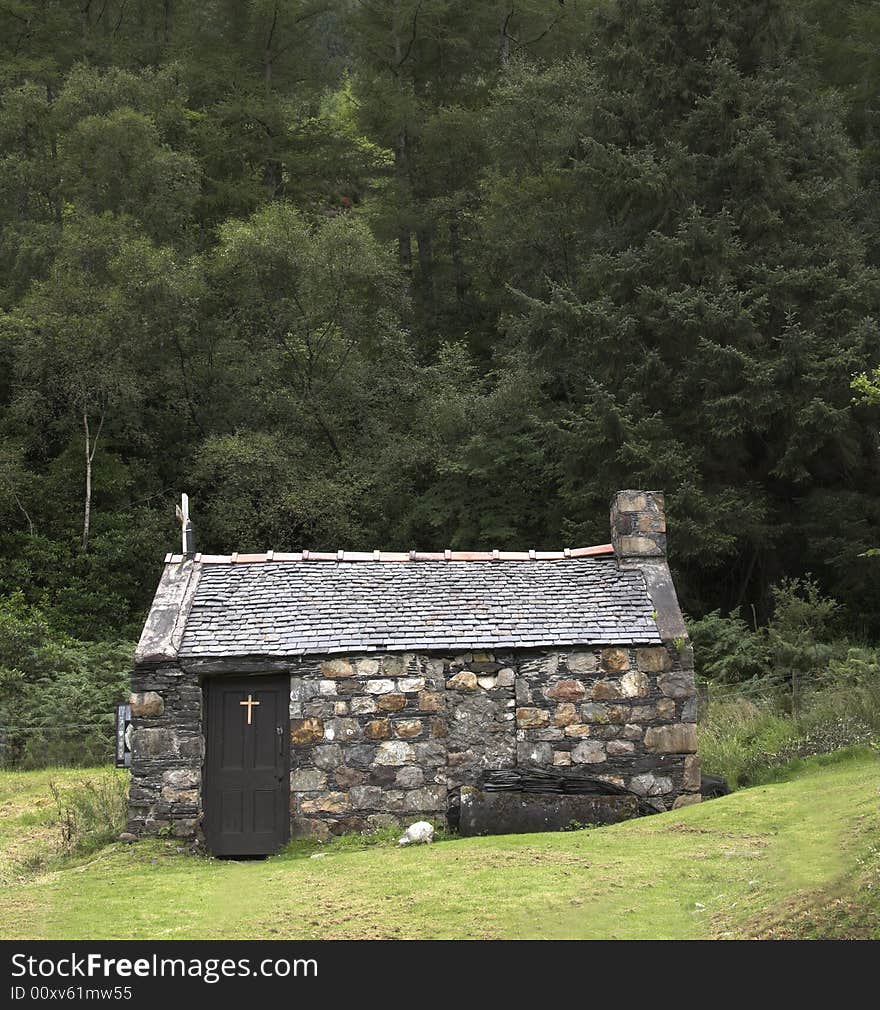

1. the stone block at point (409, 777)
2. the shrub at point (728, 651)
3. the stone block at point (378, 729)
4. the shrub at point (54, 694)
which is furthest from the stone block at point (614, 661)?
the shrub at point (54, 694)

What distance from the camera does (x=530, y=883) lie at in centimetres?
1117

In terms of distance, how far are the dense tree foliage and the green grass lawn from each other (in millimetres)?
13393

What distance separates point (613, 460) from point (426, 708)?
13269 millimetres

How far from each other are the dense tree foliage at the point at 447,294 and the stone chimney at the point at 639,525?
871 centimetres

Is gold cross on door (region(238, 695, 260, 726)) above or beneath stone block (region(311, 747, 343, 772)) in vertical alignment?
above

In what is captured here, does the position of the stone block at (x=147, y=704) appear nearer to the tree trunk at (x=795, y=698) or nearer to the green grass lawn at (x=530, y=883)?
the green grass lawn at (x=530, y=883)

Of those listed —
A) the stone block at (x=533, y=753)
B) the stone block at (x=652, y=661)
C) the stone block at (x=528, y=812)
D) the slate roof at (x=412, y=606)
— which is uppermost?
the slate roof at (x=412, y=606)

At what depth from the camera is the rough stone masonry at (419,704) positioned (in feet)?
49.9

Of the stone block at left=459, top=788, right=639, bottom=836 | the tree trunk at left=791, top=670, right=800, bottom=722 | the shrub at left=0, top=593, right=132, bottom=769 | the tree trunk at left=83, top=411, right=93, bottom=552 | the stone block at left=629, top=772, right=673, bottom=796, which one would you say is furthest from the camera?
the tree trunk at left=83, top=411, right=93, bottom=552

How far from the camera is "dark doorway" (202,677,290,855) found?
15.2m

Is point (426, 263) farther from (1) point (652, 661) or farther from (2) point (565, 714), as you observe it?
(2) point (565, 714)

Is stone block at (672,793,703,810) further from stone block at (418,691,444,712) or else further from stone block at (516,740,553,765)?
stone block at (418,691,444,712)

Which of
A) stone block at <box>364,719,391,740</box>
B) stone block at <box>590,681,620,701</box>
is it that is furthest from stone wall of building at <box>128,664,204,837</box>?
stone block at <box>590,681,620,701</box>

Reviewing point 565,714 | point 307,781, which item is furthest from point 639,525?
point 307,781
